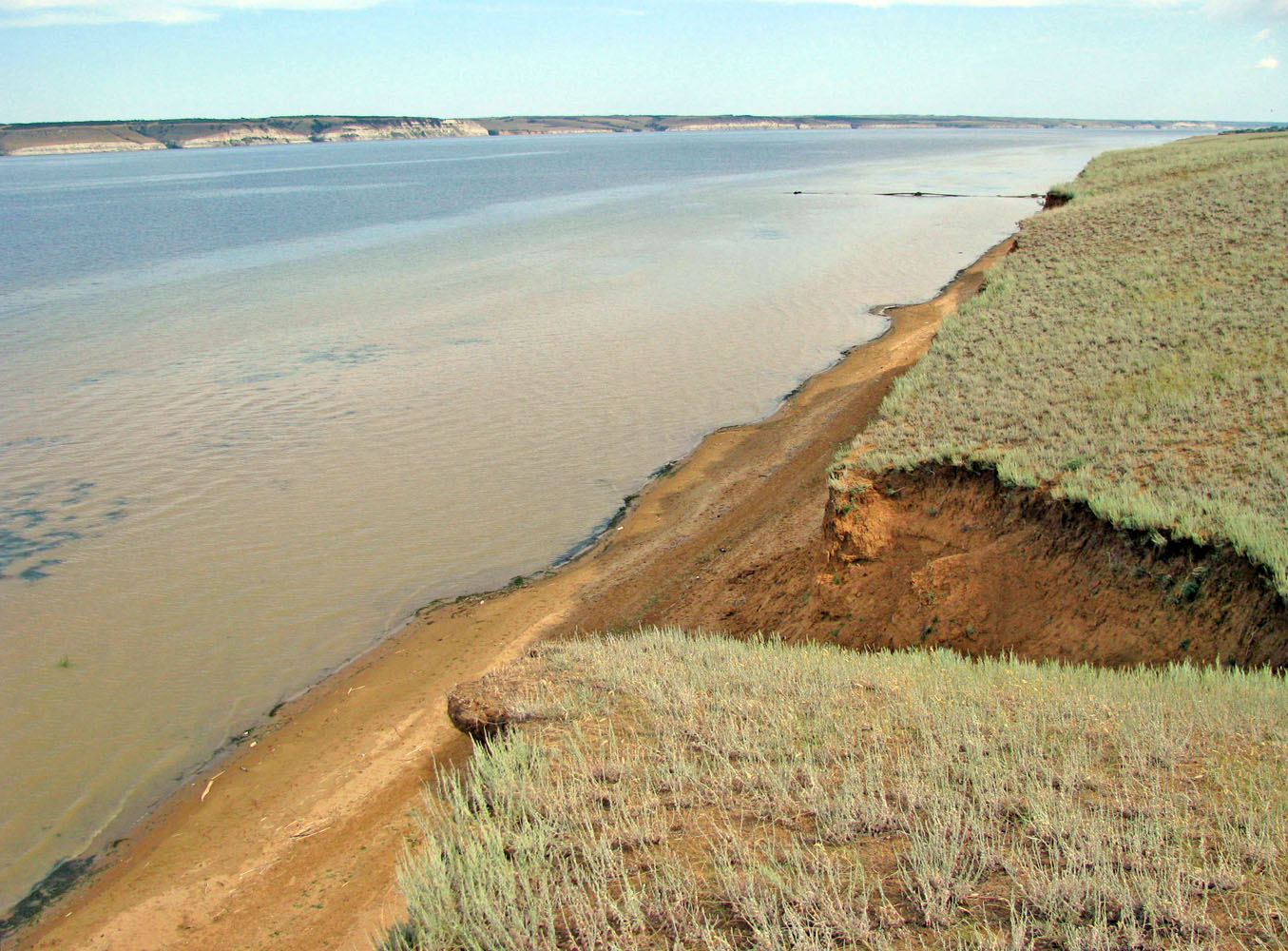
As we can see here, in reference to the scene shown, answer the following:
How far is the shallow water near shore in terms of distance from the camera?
36.1 ft

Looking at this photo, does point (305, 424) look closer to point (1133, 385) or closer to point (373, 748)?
point (373, 748)

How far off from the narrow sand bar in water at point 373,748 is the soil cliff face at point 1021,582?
113 cm

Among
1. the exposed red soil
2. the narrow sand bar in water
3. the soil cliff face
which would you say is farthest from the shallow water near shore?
the soil cliff face

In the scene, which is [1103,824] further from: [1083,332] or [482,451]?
[482,451]

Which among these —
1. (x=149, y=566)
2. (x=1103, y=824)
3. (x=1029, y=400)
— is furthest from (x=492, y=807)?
(x=149, y=566)

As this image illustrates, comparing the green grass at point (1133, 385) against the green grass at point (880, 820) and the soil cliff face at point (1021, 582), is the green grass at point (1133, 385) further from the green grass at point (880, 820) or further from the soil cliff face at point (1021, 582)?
the green grass at point (880, 820)

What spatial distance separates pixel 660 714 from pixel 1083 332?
10521 millimetres

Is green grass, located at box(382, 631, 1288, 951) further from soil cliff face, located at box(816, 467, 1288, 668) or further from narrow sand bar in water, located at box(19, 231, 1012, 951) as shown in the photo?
narrow sand bar in water, located at box(19, 231, 1012, 951)

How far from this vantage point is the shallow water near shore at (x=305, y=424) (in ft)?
36.1

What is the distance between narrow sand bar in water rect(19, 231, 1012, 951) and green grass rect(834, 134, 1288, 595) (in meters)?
2.18

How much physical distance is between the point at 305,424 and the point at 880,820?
17533mm

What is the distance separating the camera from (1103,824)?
4.43 meters

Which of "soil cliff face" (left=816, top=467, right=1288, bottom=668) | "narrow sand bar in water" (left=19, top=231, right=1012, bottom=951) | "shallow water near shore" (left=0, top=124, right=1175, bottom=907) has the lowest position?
"shallow water near shore" (left=0, top=124, right=1175, bottom=907)

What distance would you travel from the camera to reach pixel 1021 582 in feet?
29.8
